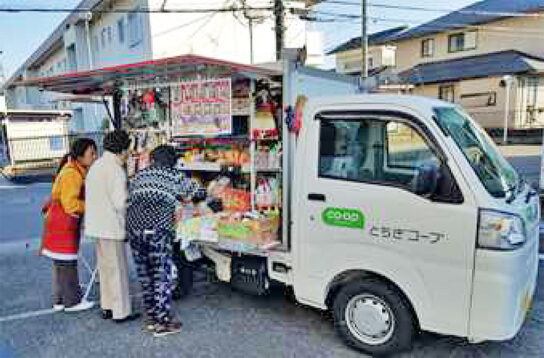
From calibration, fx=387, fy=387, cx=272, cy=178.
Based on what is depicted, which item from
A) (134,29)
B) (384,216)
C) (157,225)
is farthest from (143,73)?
(134,29)


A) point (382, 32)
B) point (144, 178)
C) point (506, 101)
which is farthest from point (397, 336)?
point (382, 32)

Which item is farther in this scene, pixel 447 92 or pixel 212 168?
pixel 447 92

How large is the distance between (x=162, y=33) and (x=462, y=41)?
63.8ft

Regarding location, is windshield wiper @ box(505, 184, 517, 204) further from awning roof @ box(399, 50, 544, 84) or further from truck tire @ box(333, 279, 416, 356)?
awning roof @ box(399, 50, 544, 84)

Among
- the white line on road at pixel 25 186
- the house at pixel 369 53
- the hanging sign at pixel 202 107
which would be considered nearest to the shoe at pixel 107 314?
the hanging sign at pixel 202 107

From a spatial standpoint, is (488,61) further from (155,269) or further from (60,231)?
(60,231)

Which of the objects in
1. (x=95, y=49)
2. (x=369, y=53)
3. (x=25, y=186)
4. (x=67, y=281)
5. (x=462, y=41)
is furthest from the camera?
(x=369, y=53)

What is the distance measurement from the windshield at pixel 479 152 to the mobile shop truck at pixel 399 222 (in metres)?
0.01

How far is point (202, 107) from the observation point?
165 inches

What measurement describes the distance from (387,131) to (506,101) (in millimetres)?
19604

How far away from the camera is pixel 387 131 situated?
123 inches

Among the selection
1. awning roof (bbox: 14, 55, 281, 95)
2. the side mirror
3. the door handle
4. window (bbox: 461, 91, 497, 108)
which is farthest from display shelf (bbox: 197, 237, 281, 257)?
window (bbox: 461, 91, 497, 108)

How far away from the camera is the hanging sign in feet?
13.0

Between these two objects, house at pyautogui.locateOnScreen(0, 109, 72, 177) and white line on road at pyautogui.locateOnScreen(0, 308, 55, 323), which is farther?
house at pyautogui.locateOnScreen(0, 109, 72, 177)
